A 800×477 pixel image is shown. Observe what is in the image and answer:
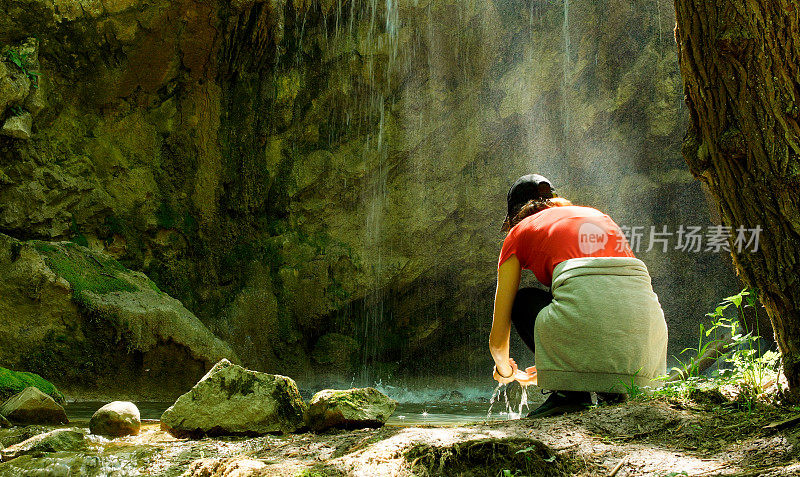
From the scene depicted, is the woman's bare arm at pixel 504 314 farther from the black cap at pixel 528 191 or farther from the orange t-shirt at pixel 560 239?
the black cap at pixel 528 191

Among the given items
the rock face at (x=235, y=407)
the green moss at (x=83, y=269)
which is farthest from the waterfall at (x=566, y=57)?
the rock face at (x=235, y=407)

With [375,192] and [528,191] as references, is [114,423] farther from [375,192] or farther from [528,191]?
[375,192]

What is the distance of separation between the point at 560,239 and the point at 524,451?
1.12 metres

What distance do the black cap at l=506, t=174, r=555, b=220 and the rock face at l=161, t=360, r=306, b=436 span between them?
1353 mm

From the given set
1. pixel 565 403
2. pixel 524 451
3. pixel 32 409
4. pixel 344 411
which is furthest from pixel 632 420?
pixel 32 409

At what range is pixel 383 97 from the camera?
8180 mm

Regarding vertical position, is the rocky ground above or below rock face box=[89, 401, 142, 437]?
above

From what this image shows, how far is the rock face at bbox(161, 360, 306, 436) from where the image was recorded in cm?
265

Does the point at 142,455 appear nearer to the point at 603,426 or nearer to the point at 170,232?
the point at 603,426

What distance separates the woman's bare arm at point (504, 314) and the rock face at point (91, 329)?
13.0ft

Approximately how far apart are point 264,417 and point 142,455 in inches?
22.9

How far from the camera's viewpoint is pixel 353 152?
8133 mm

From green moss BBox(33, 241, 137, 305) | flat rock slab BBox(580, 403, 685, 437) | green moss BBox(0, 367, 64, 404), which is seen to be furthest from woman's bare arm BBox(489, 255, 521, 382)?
green moss BBox(33, 241, 137, 305)

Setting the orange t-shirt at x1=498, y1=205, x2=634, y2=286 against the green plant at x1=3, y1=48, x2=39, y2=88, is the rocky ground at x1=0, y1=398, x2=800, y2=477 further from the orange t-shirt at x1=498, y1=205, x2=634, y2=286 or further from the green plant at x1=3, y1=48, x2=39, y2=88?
the green plant at x1=3, y1=48, x2=39, y2=88
